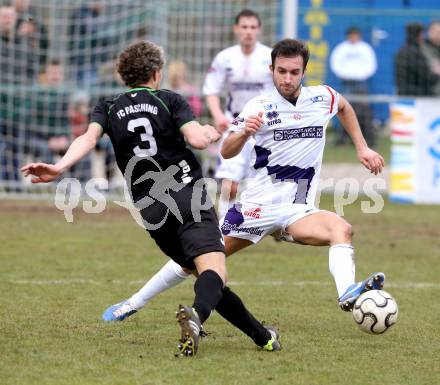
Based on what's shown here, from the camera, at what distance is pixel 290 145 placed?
275 inches

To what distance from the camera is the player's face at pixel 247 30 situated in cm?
1093

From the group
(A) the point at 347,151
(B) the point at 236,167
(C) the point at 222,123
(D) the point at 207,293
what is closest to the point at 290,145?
(D) the point at 207,293

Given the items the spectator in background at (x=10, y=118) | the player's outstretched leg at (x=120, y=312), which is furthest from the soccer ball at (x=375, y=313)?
the spectator in background at (x=10, y=118)

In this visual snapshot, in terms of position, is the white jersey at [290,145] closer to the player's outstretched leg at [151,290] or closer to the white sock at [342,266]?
the white sock at [342,266]

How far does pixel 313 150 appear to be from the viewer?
699 centimetres

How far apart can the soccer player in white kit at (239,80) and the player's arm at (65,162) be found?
4894 millimetres

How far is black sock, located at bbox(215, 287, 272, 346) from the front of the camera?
603 centimetres

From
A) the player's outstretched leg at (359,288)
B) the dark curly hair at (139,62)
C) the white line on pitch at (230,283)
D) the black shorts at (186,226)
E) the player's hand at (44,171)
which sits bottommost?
the white line on pitch at (230,283)

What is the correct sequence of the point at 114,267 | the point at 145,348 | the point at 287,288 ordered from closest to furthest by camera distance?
the point at 145,348, the point at 287,288, the point at 114,267

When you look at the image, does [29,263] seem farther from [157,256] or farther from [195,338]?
[195,338]

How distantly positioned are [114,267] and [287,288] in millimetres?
1832

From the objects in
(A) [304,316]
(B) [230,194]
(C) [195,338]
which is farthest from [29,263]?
(C) [195,338]

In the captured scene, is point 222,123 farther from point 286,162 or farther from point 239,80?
point 286,162

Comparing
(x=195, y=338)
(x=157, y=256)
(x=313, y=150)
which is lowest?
(x=157, y=256)
